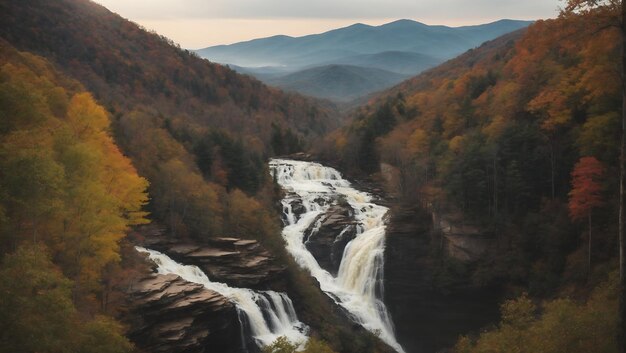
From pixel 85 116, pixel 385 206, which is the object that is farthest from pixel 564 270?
pixel 85 116

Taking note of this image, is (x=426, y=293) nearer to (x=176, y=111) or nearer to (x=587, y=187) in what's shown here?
(x=587, y=187)

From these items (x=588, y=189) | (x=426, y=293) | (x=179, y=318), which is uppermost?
(x=588, y=189)

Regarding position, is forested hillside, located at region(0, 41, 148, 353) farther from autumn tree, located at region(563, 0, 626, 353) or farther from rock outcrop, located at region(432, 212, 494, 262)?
rock outcrop, located at region(432, 212, 494, 262)

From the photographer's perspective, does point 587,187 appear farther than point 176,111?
No

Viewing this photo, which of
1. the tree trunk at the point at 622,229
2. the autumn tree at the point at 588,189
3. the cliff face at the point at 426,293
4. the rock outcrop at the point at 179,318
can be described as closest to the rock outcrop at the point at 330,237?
the cliff face at the point at 426,293

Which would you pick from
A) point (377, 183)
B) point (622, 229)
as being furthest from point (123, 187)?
point (377, 183)

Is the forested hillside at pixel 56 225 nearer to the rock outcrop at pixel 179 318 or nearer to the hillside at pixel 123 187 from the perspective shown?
the hillside at pixel 123 187

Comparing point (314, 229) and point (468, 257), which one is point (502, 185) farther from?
point (314, 229)
